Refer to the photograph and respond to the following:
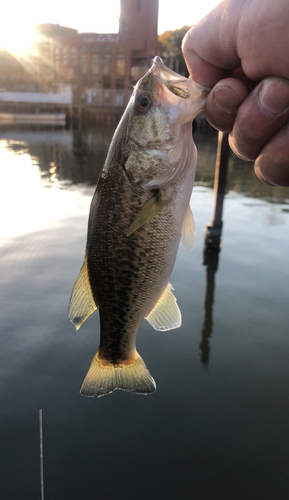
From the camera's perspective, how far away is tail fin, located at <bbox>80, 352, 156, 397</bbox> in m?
2.57

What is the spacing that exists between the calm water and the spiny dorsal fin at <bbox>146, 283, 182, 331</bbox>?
2.62m

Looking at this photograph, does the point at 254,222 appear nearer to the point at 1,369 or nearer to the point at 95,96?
the point at 1,369

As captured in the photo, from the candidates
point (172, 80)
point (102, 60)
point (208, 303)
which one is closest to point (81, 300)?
point (172, 80)

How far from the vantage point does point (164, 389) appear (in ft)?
18.1

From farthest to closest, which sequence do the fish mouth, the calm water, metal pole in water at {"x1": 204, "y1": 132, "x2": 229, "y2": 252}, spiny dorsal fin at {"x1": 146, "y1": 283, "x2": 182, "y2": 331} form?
metal pole in water at {"x1": 204, "y1": 132, "x2": 229, "y2": 252}
the calm water
spiny dorsal fin at {"x1": 146, "y1": 283, "x2": 182, "y2": 331}
the fish mouth

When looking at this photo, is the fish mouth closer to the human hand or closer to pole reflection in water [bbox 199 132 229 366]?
the human hand

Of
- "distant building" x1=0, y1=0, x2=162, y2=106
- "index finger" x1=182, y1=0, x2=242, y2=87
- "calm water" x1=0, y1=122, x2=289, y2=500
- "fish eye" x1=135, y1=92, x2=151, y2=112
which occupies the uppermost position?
"distant building" x1=0, y1=0, x2=162, y2=106

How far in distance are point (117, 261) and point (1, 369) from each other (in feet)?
14.4

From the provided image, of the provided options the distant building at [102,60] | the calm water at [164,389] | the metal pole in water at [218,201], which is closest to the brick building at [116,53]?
the distant building at [102,60]

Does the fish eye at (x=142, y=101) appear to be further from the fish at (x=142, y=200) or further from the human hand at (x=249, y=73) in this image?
the human hand at (x=249, y=73)

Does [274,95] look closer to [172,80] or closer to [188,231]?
[172,80]

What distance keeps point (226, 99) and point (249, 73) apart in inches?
7.2

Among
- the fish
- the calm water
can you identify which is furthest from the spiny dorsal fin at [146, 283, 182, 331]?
the calm water

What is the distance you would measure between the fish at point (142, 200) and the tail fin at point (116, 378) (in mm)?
29
